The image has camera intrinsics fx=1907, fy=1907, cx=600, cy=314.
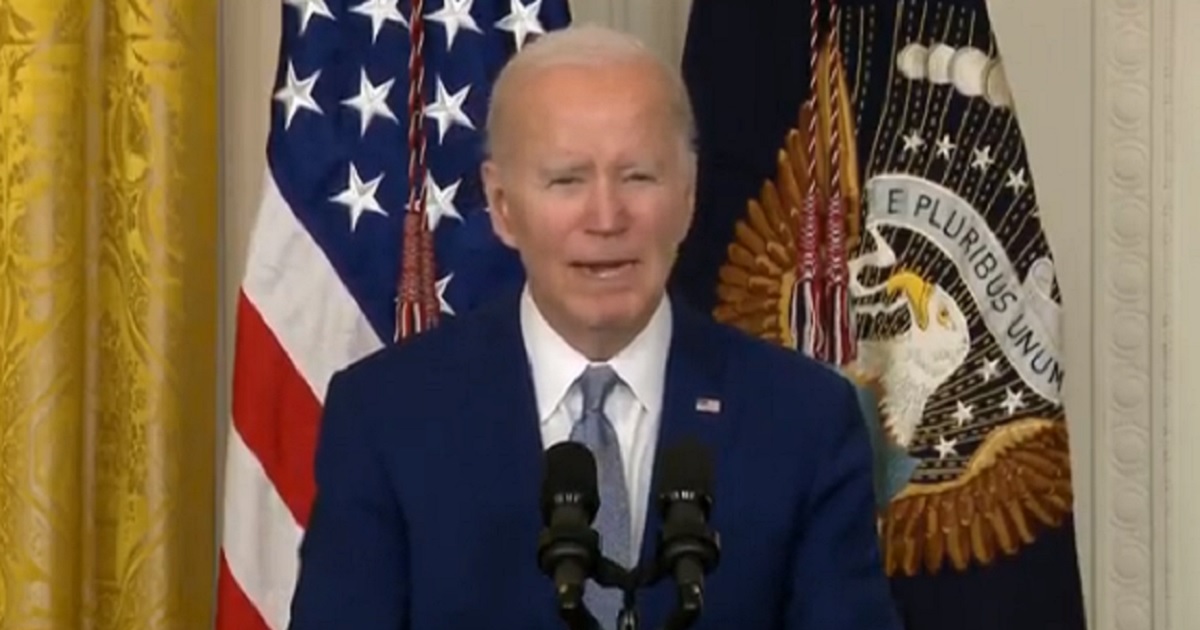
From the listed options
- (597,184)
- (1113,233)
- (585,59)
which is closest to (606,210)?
(597,184)

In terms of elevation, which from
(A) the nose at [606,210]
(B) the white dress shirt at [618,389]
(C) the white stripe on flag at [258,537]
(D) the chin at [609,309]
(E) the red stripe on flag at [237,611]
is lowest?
(E) the red stripe on flag at [237,611]

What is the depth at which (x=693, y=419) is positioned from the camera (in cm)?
187

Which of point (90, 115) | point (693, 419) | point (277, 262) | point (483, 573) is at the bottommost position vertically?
point (483, 573)

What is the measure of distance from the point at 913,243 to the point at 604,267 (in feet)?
3.43

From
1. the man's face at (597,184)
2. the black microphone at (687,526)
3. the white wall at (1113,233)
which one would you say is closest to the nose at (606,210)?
the man's face at (597,184)

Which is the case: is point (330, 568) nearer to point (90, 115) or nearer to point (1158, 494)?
point (90, 115)

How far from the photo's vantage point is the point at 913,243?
2750 mm

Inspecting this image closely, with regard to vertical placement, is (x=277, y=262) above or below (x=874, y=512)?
above

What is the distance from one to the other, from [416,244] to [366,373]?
0.76 metres

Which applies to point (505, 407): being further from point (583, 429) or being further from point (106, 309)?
point (106, 309)

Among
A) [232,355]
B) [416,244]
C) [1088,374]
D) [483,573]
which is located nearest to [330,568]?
[483,573]

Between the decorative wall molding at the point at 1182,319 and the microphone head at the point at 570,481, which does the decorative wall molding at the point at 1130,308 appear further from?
the microphone head at the point at 570,481

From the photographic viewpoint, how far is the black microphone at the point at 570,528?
4.42 feet

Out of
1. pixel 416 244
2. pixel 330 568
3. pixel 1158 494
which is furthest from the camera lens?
pixel 1158 494
